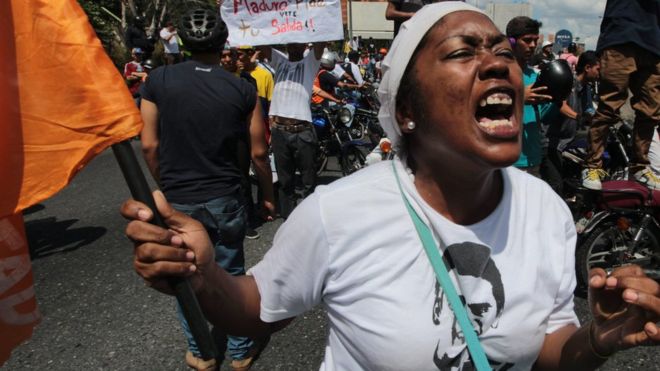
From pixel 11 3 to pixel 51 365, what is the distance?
2.92 m

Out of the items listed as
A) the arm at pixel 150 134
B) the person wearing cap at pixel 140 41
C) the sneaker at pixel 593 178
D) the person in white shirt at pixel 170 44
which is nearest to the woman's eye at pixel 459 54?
the arm at pixel 150 134

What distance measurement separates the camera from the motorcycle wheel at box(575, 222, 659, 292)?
12.3ft

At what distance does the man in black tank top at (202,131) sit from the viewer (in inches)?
109

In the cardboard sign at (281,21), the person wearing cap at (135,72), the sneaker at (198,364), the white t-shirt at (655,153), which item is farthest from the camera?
the person wearing cap at (135,72)

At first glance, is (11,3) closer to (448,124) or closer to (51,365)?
(448,124)

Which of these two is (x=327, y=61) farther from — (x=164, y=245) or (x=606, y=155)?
(x=164, y=245)

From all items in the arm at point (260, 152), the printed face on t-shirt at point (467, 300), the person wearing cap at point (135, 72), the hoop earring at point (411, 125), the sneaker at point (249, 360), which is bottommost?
the sneaker at point (249, 360)

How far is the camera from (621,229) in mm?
3730

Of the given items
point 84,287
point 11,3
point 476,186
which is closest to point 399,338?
point 476,186

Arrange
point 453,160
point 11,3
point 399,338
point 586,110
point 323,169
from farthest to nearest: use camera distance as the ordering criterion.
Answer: point 323,169
point 586,110
point 453,160
point 399,338
point 11,3

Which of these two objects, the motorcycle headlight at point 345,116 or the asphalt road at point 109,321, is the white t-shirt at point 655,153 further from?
the motorcycle headlight at point 345,116

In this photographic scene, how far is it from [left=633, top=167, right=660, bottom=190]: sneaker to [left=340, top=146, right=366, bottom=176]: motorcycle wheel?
4.18 m

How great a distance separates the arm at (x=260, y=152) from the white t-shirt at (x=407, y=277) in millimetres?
1638

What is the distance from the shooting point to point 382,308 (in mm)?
1293
